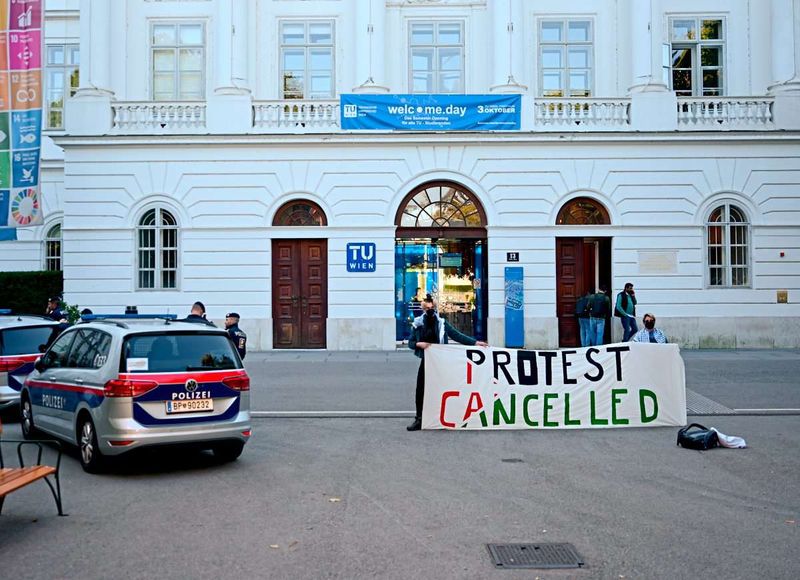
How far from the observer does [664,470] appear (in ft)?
31.6

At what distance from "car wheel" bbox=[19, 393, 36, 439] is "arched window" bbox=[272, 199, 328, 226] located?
43.7ft

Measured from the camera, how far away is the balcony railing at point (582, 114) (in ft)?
79.7

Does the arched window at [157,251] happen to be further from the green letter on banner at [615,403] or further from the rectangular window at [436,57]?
the green letter on banner at [615,403]

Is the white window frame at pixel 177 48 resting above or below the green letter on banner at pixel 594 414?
above

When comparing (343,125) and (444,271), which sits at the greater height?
(343,125)

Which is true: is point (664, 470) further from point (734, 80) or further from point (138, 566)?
point (734, 80)

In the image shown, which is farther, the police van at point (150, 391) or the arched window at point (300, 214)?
the arched window at point (300, 214)

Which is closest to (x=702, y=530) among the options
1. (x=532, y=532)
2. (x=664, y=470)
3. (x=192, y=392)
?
(x=532, y=532)

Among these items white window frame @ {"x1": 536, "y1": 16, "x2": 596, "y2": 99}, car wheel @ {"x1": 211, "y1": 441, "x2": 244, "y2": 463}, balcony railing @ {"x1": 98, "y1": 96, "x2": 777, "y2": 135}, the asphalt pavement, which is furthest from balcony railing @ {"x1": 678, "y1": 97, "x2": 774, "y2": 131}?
car wheel @ {"x1": 211, "y1": 441, "x2": 244, "y2": 463}

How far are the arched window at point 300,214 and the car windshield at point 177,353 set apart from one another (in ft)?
48.6

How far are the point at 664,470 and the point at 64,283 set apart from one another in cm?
1956

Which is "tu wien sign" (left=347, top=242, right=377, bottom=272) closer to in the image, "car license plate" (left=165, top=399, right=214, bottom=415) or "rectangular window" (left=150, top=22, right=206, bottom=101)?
"rectangular window" (left=150, top=22, right=206, bottom=101)

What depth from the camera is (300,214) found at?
24641 mm

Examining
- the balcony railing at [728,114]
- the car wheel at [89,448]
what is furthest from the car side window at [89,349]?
the balcony railing at [728,114]
